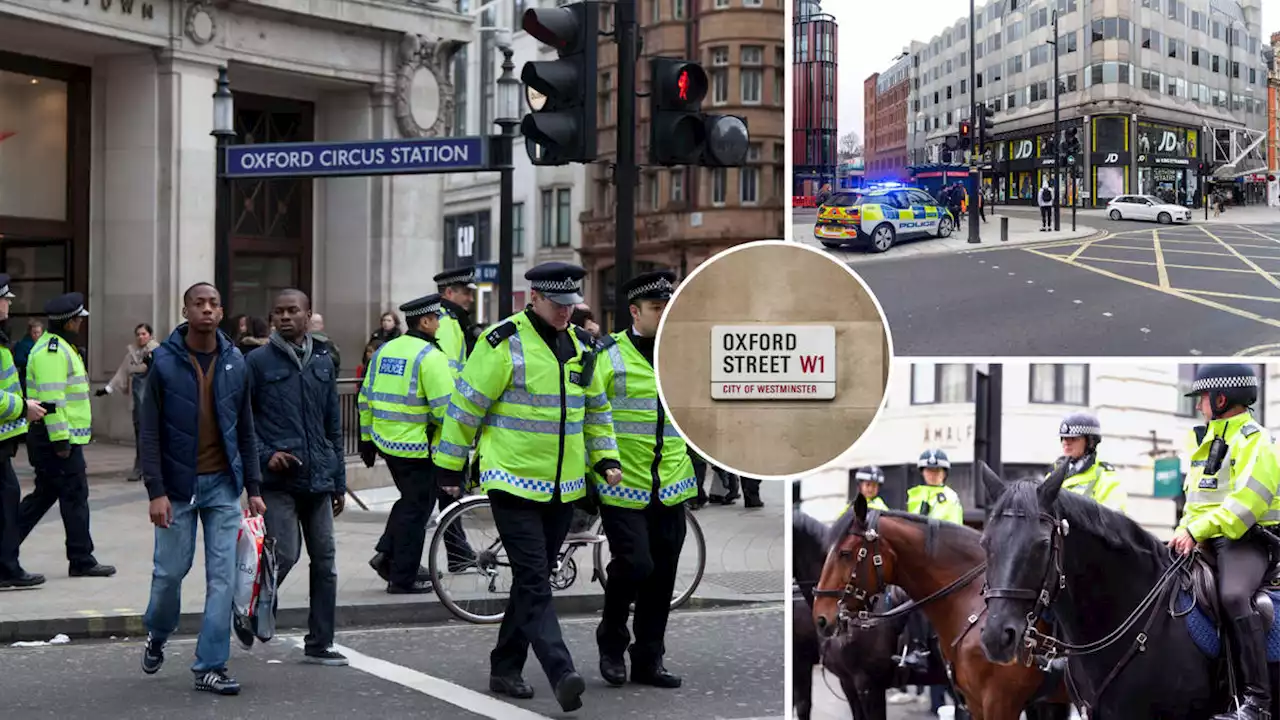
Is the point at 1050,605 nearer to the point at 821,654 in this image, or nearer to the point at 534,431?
the point at 821,654

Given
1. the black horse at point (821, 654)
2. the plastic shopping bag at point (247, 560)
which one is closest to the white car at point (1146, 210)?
the black horse at point (821, 654)

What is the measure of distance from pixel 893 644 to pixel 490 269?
31.3 m

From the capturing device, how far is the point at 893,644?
17.2 feet

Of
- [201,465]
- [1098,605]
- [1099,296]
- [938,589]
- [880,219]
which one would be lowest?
[938,589]

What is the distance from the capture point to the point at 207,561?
292 inches

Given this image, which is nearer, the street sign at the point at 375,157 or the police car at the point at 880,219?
the police car at the point at 880,219

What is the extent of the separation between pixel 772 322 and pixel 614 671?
347 centimetres

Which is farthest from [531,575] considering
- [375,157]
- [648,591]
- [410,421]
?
[375,157]

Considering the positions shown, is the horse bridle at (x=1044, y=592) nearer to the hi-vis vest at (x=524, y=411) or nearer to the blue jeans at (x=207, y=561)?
the hi-vis vest at (x=524, y=411)

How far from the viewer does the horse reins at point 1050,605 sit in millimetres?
4602

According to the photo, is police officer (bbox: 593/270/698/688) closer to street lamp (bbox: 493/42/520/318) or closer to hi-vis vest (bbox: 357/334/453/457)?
hi-vis vest (bbox: 357/334/453/457)

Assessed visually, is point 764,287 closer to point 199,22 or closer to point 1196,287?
point 1196,287

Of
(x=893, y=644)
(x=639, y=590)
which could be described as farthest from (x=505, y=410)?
(x=893, y=644)

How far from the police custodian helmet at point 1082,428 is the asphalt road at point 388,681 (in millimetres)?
3213
